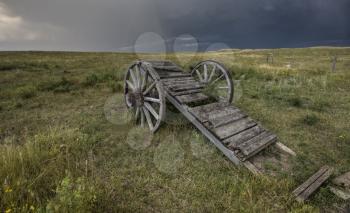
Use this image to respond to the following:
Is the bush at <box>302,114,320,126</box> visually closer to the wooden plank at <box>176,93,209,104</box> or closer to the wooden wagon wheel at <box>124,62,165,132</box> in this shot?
the wooden plank at <box>176,93,209,104</box>

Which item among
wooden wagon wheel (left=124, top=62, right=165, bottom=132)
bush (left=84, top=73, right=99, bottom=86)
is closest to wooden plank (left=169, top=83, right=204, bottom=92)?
wooden wagon wheel (left=124, top=62, right=165, bottom=132)

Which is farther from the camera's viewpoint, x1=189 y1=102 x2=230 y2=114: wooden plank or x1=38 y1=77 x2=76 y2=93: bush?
x1=38 y1=77 x2=76 y2=93: bush

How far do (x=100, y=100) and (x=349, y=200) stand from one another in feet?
24.9

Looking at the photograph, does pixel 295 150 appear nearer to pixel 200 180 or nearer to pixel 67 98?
pixel 200 180

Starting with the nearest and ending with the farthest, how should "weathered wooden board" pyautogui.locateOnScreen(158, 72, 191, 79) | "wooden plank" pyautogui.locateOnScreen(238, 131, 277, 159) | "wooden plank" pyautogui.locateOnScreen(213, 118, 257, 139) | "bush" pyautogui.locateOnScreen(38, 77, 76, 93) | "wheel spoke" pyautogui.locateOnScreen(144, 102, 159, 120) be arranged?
"wooden plank" pyautogui.locateOnScreen(238, 131, 277, 159), "wooden plank" pyautogui.locateOnScreen(213, 118, 257, 139), "wheel spoke" pyautogui.locateOnScreen(144, 102, 159, 120), "weathered wooden board" pyautogui.locateOnScreen(158, 72, 191, 79), "bush" pyautogui.locateOnScreen(38, 77, 76, 93)

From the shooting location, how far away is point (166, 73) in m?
5.70

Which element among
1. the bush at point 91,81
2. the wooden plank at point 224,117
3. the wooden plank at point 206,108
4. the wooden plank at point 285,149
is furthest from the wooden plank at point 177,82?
the bush at point 91,81

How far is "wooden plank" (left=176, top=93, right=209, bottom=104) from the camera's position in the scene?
4.72 meters

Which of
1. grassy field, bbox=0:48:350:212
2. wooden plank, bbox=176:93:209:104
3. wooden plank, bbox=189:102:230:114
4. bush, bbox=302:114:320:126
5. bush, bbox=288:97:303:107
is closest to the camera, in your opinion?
grassy field, bbox=0:48:350:212

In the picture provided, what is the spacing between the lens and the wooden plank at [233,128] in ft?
13.1

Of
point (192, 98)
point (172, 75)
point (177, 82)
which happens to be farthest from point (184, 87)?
point (172, 75)

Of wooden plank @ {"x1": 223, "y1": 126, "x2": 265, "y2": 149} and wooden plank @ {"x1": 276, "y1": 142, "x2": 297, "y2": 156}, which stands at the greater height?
wooden plank @ {"x1": 223, "y1": 126, "x2": 265, "y2": 149}

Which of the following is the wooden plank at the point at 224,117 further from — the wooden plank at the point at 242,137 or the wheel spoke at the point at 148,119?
the wheel spoke at the point at 148,119

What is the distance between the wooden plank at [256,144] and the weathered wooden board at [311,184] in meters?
0.87
